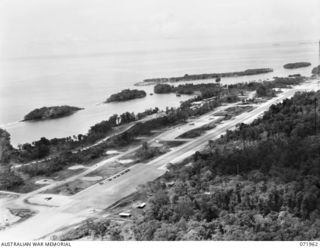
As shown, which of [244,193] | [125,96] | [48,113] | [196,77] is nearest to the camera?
[244,193]

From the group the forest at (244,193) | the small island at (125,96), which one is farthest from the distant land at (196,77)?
the forest at (244,193)

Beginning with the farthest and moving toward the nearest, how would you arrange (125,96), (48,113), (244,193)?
(125,96), (48,113), (244,193)

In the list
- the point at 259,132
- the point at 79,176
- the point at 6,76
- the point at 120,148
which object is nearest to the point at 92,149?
the point at 120,148

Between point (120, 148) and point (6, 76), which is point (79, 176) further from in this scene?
point (6, 76)

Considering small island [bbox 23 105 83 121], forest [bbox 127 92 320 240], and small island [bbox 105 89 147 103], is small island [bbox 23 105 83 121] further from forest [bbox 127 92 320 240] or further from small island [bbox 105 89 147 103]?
forest [bbox 127 92 320 240]

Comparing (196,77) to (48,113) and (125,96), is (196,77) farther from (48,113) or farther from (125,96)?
(48,113)

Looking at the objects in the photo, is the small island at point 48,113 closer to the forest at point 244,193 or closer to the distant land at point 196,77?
the forest at point 244,193

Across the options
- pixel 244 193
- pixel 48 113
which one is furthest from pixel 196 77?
pixel 244 193

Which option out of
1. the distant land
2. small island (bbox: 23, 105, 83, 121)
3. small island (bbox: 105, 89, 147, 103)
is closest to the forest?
small island (bbox: 23, 105, 83, 121)
